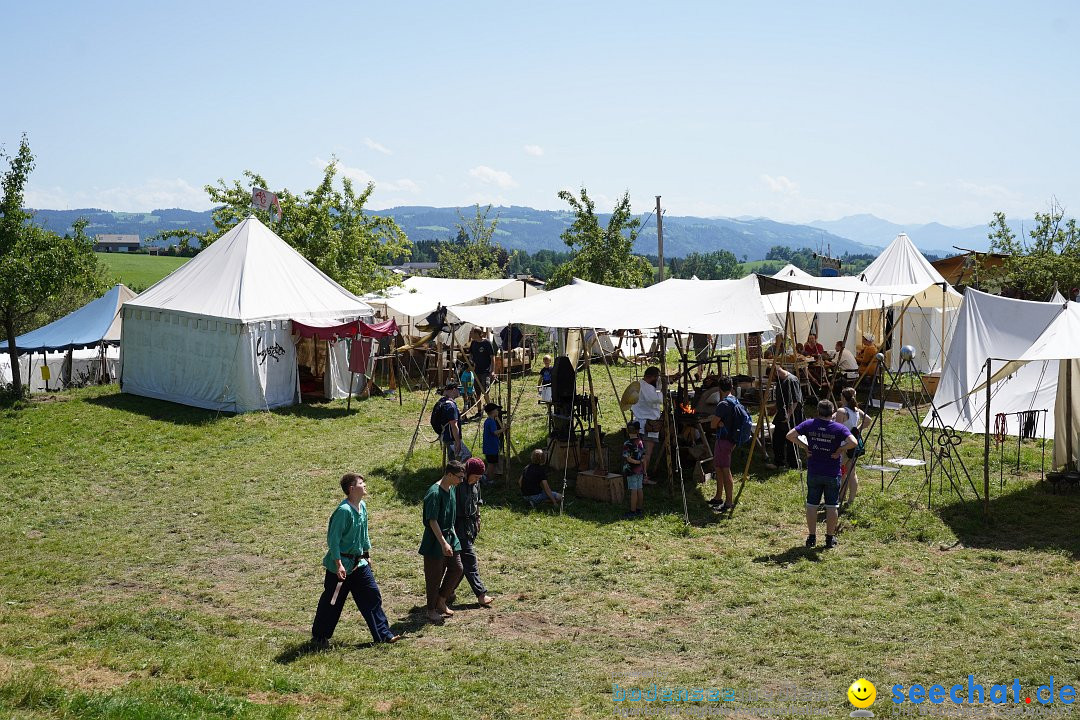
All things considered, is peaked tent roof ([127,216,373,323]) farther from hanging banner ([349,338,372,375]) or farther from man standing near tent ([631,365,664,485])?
man standing near tent ([631,365,664,485])

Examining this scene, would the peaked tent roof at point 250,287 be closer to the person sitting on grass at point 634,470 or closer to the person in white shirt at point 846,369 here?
the person sitting on grass at point 634,470

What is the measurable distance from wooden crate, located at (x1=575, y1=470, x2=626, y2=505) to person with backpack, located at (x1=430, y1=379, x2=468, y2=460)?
1.65 meters

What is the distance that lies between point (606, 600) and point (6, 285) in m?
15.6

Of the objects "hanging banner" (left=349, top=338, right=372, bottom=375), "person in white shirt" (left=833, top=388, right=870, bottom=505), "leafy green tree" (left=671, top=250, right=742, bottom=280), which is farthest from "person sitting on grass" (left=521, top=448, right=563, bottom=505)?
"leafy green tree" (left=671, top=250, right=742, bottom=280)

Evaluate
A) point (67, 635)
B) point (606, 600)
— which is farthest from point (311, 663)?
point (606, 600)

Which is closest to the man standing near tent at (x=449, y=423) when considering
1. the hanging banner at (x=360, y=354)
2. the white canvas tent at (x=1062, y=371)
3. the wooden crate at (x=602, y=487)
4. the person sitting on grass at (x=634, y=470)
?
the wooden crate at (x=602, y=487)

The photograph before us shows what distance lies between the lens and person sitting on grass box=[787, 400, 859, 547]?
9422mm

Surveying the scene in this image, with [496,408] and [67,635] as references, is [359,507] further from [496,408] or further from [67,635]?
[496,408]

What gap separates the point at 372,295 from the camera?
90.6ft

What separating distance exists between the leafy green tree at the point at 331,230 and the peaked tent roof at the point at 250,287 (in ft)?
16.3

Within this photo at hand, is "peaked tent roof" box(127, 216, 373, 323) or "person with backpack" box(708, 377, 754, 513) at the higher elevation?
→ "peaked tent roof" box(127, 216, 373, 323)

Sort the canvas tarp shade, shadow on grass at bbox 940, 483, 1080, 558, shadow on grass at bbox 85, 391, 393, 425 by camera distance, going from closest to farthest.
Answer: shadow on grass at bbox 940, 483, 1080, 558 → the canvas tarp shade → shadow on grass at bbox 85, 391, 393, 425

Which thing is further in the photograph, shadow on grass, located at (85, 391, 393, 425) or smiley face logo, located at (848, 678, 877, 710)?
shadow on grass, located at (85, 391, 393, 425)

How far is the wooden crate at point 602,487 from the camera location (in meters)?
11.6
